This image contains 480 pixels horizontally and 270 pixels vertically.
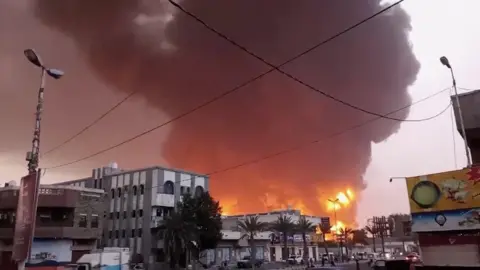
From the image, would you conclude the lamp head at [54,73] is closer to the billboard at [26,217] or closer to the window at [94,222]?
the billboard at [26,217]

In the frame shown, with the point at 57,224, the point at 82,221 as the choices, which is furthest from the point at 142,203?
the point at 57,224

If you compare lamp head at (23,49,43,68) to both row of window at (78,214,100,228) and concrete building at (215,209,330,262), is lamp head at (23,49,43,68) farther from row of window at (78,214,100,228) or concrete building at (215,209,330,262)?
concrete building at (215,209,330,262)

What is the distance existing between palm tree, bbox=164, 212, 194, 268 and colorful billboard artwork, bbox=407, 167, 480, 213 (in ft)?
124

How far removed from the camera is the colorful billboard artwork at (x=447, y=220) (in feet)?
59.8

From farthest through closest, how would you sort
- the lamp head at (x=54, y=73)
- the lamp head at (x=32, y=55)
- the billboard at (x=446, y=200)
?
the billboard at (x=446, y=200), the lamp head at (x=54, y=73), the lamp head at (x=32, y=55)

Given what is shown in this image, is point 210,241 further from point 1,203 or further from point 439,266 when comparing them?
point 439,266

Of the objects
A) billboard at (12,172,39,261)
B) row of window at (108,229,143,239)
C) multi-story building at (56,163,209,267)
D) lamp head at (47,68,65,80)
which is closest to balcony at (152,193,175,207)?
multi-story building at (56,163,209,267)

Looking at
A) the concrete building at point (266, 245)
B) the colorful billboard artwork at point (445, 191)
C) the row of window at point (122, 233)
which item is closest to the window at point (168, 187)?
the row of window at point (122, 233)

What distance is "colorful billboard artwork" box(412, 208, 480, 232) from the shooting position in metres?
18.2

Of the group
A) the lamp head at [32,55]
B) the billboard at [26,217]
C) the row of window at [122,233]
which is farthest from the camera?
the row of window at [122,233]

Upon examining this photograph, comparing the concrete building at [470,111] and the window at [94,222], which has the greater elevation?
the concrete building at [470,111]

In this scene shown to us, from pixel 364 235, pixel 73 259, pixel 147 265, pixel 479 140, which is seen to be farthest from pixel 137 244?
pixel 364 235

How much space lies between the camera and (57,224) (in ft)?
146

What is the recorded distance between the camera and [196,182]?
70312 millimetres
